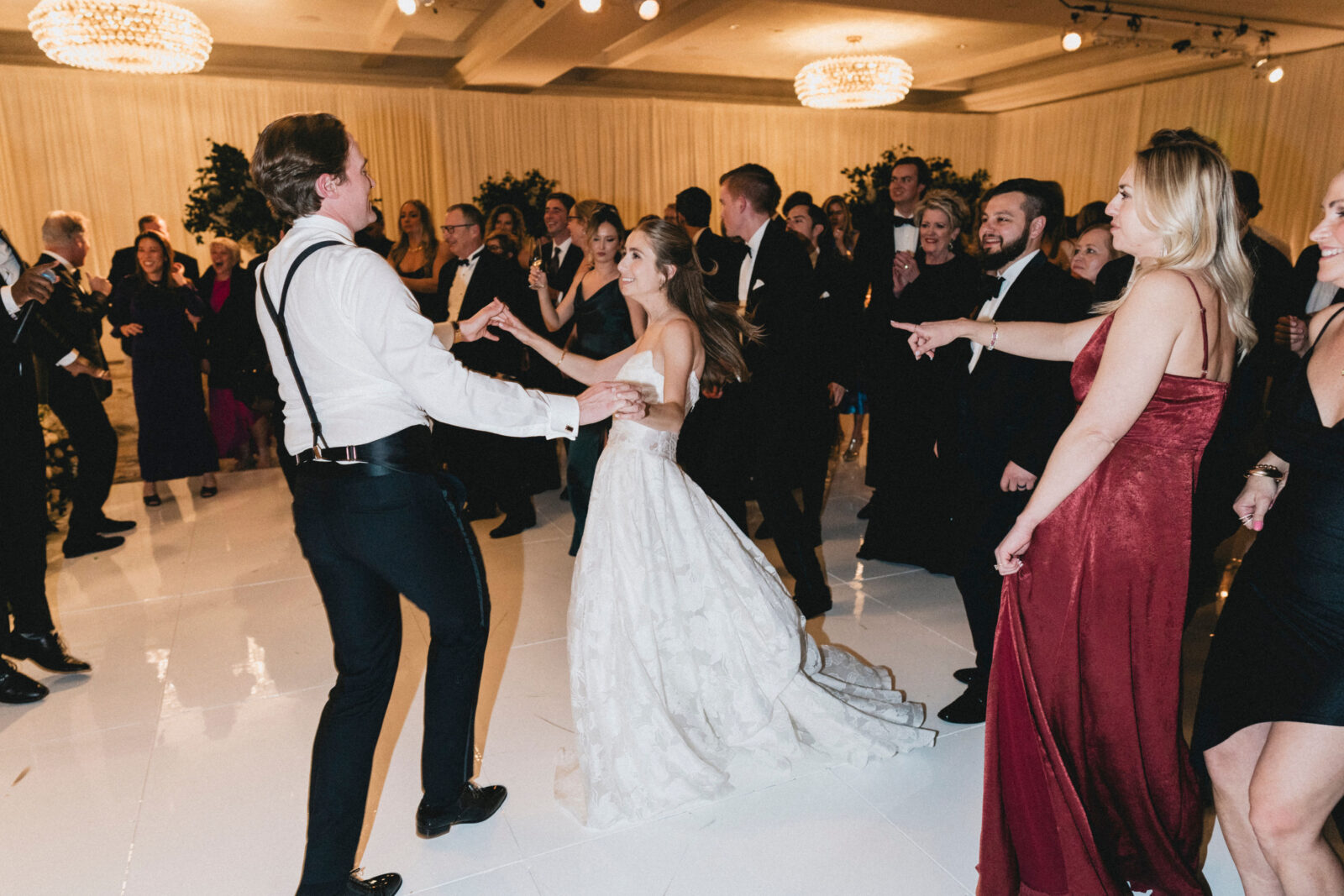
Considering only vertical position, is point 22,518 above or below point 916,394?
below

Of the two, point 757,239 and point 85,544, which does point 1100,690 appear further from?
point 85,544

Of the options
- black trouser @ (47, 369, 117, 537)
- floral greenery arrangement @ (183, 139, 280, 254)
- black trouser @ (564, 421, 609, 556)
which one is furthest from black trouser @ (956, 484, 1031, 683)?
floral greenery arrangement @ (183, 139, 280, 254)

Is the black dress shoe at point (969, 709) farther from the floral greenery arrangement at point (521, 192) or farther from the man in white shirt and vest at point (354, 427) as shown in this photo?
the floral greenery arrangement at point (521, 192)

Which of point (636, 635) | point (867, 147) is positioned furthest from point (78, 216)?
point (867, 147)

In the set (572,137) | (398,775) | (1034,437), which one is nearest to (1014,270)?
(1034,437)

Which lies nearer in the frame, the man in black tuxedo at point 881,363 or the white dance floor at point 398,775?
the white dance floor at point 398,775

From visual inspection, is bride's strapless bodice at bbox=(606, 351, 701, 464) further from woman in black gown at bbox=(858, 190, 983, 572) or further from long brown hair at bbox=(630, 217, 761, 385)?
woman in black gown at bbox=(858, 190, 983, 572)

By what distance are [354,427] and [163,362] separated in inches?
165

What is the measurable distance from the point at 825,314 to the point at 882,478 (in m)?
0.90

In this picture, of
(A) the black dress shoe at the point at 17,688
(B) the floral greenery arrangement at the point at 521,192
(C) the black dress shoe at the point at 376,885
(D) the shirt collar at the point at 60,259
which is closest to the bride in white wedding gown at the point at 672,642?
(C) the black dress shoe at the point at 376,885

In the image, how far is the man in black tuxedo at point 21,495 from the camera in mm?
2857

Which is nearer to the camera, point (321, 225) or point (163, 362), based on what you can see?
point (321, 225)

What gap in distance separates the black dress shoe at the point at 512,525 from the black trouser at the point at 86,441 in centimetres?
192

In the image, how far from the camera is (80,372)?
157 inches
